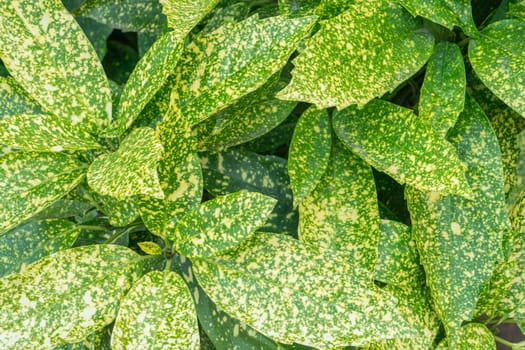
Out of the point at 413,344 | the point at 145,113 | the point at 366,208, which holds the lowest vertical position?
the point at 413,344

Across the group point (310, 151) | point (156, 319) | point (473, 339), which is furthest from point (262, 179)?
point (473, 339)

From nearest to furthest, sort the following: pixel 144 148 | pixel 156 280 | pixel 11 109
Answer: pixel 144 148, pixel 156 280, pixel 11 109

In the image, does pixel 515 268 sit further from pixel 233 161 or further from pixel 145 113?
pixel 145 113

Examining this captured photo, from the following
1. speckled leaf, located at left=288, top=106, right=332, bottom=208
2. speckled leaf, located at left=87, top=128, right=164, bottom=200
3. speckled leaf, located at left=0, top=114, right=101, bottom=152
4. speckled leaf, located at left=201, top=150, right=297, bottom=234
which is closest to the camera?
speckled leaf, located at left=87, top=128, right=164, bottom=200

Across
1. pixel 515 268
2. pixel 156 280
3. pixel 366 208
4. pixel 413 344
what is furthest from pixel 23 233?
pixel 515 268

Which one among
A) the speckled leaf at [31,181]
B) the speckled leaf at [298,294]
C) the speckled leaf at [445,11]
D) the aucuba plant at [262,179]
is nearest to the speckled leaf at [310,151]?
the aucuba plant at [262,179]

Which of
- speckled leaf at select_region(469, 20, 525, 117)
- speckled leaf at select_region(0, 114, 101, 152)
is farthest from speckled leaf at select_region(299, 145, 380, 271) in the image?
speckled leaf at select_region(0, 114, 101, 152)

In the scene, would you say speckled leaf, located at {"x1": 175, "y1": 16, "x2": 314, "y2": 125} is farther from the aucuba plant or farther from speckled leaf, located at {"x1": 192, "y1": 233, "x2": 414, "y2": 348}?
speckled leaf, located at {"x1": 192, "y1": 233, "x2": 414, "y2": 348}

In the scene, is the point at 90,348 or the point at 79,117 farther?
the point at 90,348
